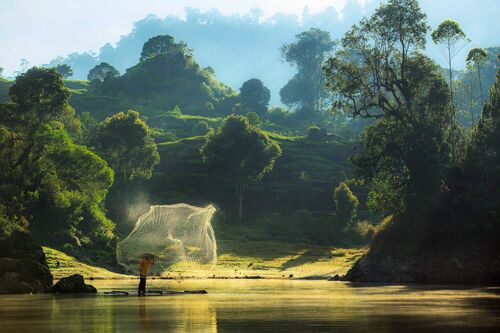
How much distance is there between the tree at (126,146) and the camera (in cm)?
13375

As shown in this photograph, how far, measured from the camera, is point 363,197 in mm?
148125

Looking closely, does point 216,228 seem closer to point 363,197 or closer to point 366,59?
point 363,197

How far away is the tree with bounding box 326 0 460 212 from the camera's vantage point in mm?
76938

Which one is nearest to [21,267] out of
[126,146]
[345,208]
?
[126,146]

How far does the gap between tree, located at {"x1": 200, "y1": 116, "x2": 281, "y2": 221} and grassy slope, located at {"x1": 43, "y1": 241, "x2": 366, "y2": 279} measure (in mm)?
22880

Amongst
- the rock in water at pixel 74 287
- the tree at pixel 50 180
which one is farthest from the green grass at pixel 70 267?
the rock in water at pixel 74 287

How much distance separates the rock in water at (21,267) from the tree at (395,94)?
125ft

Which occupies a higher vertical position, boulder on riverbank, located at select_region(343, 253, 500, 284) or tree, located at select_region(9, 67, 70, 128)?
tree, located at select_region(9, 67, 70, 128)

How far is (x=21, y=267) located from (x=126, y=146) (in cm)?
8346

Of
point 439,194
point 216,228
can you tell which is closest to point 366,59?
point 439,194

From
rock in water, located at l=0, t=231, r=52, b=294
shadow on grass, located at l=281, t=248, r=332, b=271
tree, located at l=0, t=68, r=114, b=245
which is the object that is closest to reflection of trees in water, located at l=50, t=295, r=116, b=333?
rock in water, located at l=0, t=231, r=52, b=294

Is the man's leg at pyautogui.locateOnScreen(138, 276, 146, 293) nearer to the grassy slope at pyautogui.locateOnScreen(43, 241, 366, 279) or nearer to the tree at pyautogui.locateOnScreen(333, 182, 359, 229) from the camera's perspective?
the grassy slope at pyautogui.locateOnScreen(43, 241, 366, 279)

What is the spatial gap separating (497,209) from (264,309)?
139 ft

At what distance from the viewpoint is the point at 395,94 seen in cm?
8056
